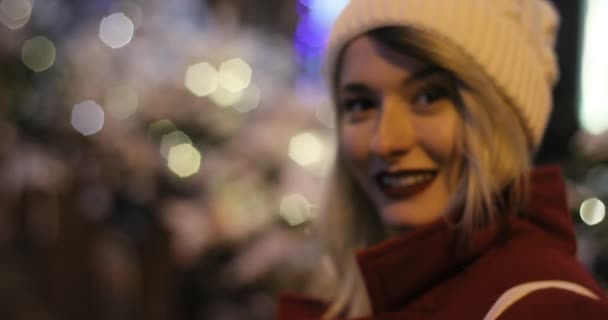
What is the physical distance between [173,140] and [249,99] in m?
0.31

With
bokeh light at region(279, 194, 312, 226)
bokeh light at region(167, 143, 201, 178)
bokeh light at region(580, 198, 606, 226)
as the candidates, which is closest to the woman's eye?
bokeh light at region(580, 198, 606, 226)

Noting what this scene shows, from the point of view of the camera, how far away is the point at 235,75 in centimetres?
287

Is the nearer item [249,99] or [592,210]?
[592,210]

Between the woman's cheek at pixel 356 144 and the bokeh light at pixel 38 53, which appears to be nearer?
the woman's cheek at pixel 356 144

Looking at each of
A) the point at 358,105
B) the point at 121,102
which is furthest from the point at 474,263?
the point at 121,102

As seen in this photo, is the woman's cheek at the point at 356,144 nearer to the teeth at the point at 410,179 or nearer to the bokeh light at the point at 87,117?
the teeth at the point at 410,179

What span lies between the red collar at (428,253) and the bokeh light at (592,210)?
630 millimetres

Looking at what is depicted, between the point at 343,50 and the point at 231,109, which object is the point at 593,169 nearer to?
the point at 343,50

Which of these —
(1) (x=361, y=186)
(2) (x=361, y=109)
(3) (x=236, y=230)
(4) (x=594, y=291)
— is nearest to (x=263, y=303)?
(3) (x=236, y=230)

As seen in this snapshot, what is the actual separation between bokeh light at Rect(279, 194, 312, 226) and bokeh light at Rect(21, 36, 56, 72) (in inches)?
46.1

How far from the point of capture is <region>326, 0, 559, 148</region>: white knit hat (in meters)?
1.04

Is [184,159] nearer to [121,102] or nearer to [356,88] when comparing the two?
[121,102]

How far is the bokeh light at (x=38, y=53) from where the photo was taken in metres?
3.15

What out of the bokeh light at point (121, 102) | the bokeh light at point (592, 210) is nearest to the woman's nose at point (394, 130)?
the bokeh light at point (592, 210)
